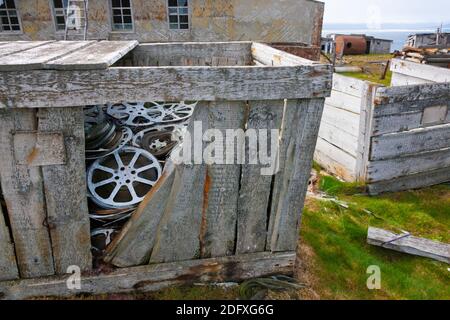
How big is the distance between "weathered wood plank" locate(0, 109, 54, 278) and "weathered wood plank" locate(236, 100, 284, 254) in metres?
1.52

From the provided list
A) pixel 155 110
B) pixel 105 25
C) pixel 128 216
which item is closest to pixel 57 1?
pixel 105 25

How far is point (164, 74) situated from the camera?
7.47 feet

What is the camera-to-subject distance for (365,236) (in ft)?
13.5

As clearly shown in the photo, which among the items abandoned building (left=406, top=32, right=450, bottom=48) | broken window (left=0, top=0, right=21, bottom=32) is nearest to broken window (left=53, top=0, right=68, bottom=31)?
broken window (left=0, top=0, right=21, bottom=32)

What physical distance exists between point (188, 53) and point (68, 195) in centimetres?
237

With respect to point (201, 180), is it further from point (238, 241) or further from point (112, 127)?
point (112, 127)

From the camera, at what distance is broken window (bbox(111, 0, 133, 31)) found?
507 inches

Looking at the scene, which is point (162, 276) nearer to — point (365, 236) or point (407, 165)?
point (365, 236)

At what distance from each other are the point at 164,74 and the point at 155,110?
2.11m

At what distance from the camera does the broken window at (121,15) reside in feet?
42.3

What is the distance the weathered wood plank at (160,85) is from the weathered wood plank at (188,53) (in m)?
1.93

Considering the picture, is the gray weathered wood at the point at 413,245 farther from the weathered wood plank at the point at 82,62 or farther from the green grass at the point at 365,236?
the weathered wood plank at the point at 82,62

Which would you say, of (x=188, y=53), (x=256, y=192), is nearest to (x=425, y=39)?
(x=188, y=53)

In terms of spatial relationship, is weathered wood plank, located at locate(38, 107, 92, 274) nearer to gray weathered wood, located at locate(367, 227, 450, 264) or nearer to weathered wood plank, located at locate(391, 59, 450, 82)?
gray weathered wood, located at locate(367, 227, 450, 264)
